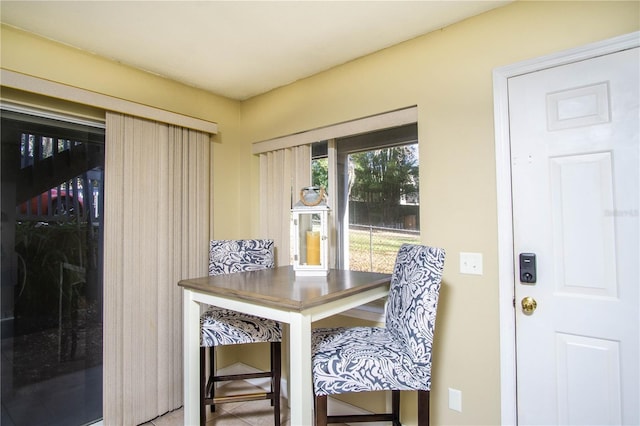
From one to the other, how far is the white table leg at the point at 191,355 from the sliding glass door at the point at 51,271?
785 mm

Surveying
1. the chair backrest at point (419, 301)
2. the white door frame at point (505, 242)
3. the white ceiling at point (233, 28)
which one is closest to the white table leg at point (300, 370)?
the chair backrest at point (419, 301)

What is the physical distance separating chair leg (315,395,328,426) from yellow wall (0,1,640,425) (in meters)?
0.74

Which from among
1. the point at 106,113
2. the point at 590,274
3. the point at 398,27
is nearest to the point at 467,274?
the point at 590,274

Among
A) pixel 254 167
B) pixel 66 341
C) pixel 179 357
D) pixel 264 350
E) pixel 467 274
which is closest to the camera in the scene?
pixel 467 274

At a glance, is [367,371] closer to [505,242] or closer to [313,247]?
[313,247]

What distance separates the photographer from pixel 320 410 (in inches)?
55.6

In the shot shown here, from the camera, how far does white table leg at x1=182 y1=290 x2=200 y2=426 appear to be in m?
1.82

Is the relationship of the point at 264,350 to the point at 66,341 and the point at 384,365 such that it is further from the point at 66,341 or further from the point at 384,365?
the point at 384,365

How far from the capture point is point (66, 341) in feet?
6.81

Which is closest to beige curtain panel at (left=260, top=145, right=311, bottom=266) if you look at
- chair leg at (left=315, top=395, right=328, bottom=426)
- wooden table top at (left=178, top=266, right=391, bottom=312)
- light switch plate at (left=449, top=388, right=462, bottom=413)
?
wooden table top at (left=178, top=266, right=391, bottom=312)

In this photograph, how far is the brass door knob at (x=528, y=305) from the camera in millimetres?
1533

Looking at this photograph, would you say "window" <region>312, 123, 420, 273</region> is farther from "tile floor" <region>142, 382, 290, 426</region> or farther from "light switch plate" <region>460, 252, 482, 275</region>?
"tile floor" <region>142, 382, 290, 426</region>

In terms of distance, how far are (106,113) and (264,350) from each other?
2088mm

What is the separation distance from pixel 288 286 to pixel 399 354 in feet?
1.98
